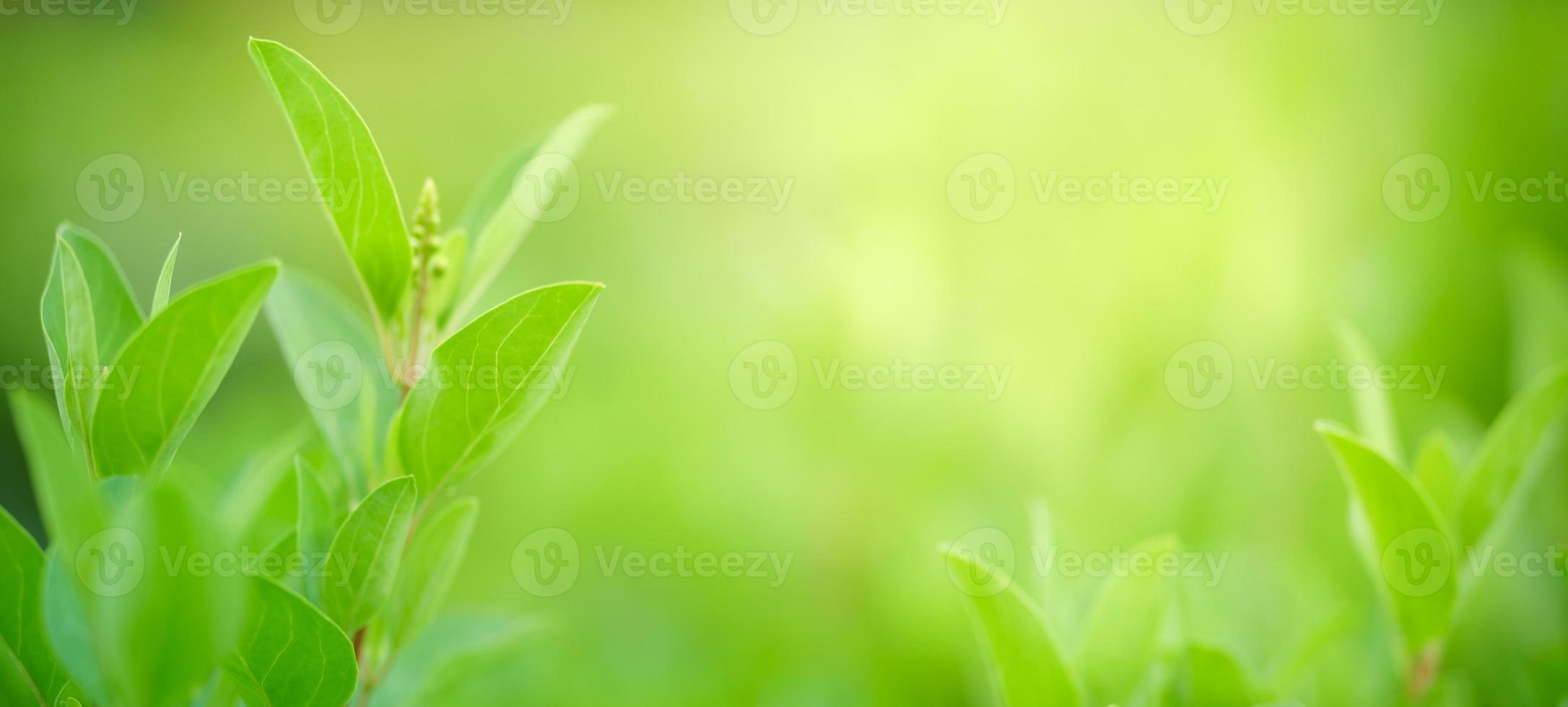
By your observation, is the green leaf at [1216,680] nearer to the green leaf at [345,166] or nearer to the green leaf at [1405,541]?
the green leaf at [1405,541]

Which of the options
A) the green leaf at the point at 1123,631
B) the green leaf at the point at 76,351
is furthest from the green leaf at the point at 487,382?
the green leaf at the point at 1123,631

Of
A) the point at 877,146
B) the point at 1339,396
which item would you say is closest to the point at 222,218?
the point at 877,146

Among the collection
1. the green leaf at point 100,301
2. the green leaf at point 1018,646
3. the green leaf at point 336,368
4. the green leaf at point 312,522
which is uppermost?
the green leaf at point 100,301

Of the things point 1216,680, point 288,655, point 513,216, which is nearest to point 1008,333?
point 1216,680

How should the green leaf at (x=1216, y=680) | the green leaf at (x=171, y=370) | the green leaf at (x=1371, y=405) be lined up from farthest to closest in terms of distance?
Result: the green leaf at (x=1371, y=405), the green leaf at (x=1216, y=680), the green leaf at (x=171, y=370)

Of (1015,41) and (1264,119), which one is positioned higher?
(1015,41)

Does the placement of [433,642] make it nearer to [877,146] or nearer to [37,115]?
[877,146]

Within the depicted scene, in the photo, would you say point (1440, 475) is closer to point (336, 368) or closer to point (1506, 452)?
point (1506, 452)
